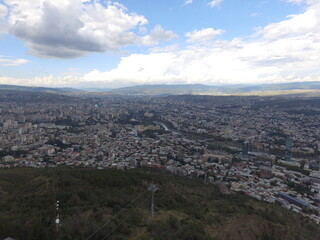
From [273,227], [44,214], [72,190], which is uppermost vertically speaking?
[44,214]

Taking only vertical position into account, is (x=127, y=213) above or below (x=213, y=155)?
above

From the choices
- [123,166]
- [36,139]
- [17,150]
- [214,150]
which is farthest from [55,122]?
[214,150]

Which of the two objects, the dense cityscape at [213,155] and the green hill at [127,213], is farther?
the dense cityscape at [213,155]

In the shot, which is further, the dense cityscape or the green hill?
the dense cityscape

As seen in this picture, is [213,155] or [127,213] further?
[213,155]

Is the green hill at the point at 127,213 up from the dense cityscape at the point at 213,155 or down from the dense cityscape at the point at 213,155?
up

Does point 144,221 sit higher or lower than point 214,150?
higher

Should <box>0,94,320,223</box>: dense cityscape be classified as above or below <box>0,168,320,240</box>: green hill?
below

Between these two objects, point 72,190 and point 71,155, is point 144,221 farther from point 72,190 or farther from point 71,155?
point 71,155
